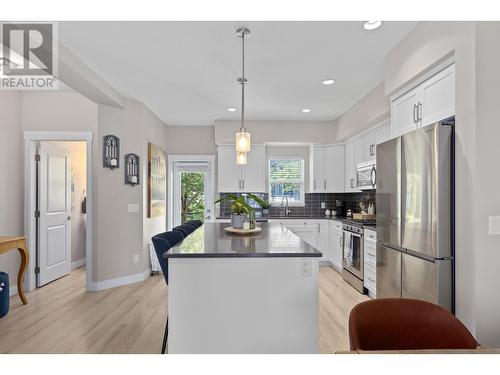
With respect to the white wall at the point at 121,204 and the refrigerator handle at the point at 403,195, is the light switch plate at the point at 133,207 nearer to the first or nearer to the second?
the white wall at the point at 121,204

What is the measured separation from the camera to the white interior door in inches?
177

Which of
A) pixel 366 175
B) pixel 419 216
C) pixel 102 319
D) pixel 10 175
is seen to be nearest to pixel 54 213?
pixel 10 175

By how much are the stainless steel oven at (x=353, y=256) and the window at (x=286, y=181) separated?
1.56 meters

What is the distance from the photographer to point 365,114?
4.45m

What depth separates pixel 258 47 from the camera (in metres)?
2.99

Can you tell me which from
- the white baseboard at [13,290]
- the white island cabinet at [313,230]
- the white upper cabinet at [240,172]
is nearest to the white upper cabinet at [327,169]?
the white island cabinet at [313,230]

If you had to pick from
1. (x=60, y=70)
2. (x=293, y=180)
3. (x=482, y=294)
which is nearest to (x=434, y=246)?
(x=482, y=294)

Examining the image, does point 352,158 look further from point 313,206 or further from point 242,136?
point 242,136

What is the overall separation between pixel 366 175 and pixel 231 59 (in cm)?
270

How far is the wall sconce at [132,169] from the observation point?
4.55 m

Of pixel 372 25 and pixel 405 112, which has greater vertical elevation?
pixel 372 25

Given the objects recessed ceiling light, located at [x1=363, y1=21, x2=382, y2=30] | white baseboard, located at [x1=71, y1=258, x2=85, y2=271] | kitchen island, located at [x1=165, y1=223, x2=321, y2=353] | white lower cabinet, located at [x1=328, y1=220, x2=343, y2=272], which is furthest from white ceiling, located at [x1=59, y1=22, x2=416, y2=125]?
white baseboard, located at [x1=71, y1=258, x2=85, y2=271]
